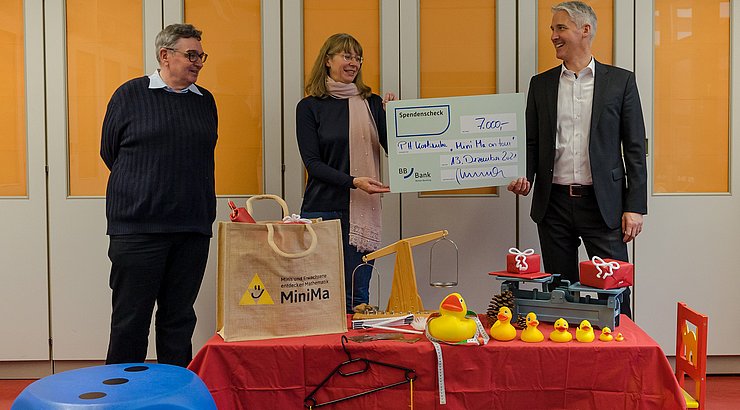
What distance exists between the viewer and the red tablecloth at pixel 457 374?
2.08m

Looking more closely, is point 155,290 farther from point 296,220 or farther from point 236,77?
point 236,77

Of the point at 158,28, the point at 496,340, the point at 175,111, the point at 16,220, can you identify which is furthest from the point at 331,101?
the point at 16,220

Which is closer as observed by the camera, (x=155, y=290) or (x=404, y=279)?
(x=404, y=279)

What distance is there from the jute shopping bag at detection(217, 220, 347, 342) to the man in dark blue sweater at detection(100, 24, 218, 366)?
0.58 m

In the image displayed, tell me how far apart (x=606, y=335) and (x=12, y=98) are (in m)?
3.13

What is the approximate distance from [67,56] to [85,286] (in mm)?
1176

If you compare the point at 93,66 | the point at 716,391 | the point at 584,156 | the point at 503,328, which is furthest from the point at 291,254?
the point at 716,391

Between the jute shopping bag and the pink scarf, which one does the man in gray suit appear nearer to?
the pink scarf

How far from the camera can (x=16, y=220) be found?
3.78 meters

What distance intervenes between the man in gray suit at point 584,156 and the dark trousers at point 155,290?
1.28 m

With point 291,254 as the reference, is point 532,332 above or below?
below

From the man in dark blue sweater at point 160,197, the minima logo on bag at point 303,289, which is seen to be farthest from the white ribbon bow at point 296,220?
the man in dark blue sweater at point 160,197

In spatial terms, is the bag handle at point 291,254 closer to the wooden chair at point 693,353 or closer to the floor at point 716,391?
the wooden chair at point 693,353

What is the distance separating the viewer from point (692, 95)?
3.78 metres
